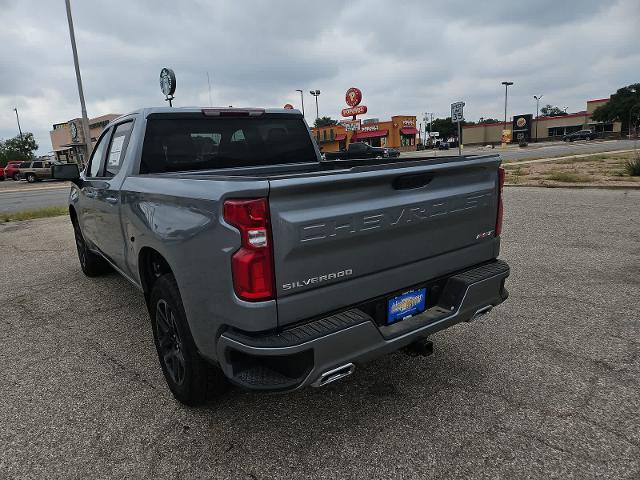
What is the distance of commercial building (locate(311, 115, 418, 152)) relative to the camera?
66562 millimetres

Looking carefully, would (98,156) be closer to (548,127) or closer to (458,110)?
(458,110)

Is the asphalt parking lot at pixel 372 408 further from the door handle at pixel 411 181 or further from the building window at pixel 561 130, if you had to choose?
the building window at pixel 561 130

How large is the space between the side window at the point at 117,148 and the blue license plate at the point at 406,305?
8.35 ft

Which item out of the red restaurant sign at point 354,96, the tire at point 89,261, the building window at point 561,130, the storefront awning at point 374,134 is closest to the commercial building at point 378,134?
the storefront awning at point 374,134

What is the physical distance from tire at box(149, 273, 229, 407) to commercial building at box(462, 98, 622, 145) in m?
86.5

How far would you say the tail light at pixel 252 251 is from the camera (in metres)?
2.05

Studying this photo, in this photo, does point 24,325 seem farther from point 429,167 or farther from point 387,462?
point 429,167

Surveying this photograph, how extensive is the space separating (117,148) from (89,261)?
2.42 m

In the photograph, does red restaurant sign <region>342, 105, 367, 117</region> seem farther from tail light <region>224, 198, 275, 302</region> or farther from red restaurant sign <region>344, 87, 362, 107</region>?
tail light <region>224, 198, 275, 302</region>

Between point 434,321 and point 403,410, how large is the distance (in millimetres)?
607

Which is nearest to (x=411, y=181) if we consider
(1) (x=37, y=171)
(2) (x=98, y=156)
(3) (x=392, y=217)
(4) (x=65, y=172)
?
(3) (x=392, y=217)

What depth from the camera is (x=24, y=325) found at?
4.48m

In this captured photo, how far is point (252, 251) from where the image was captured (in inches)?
81.7

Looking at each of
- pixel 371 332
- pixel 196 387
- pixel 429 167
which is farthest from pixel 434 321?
pixel 196 387
